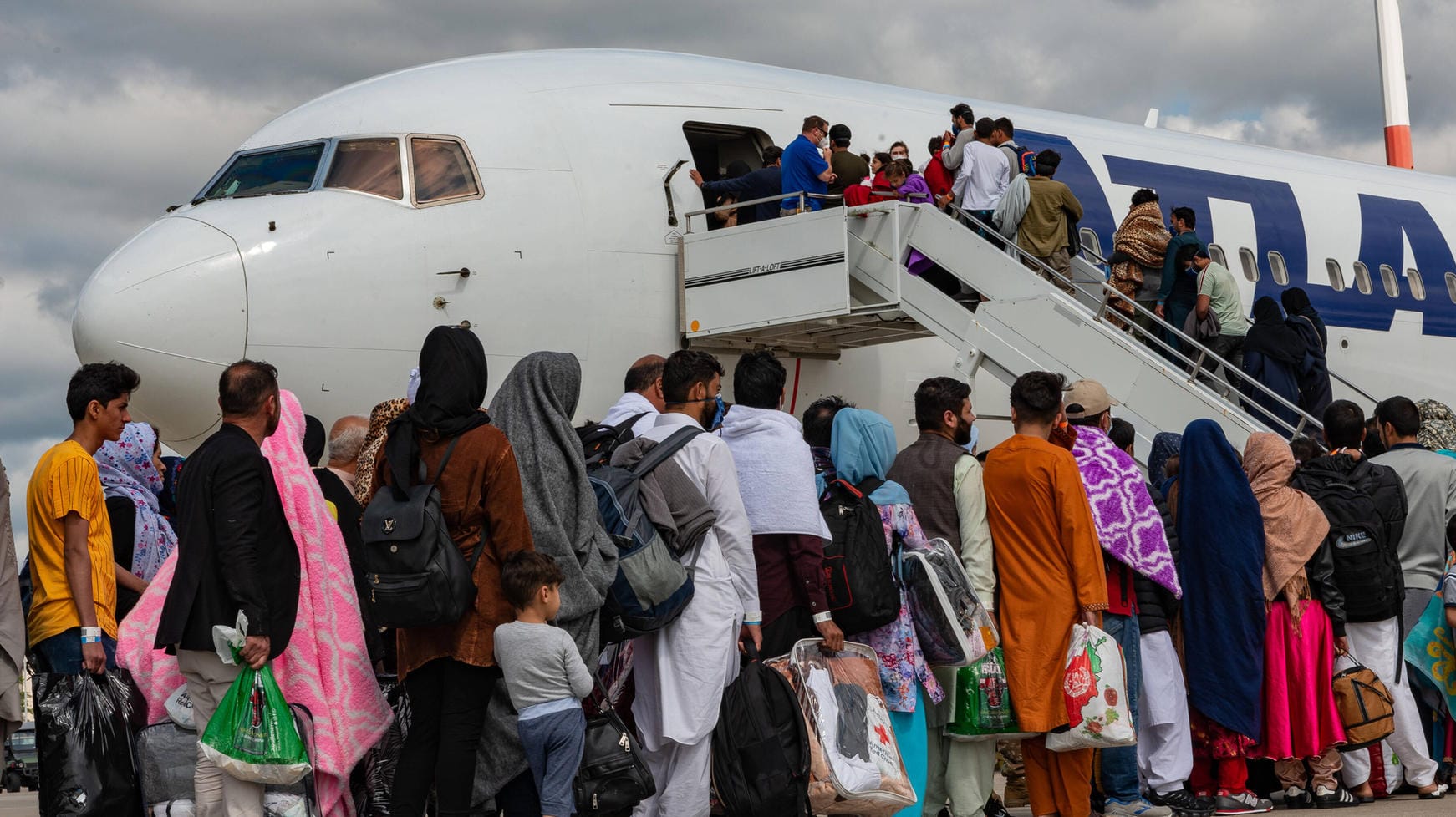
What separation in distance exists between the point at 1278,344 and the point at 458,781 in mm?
8026

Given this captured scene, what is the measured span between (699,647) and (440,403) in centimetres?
138

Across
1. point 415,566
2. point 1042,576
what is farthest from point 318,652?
point 1042,576

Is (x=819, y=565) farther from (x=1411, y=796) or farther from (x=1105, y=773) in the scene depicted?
(x=1411, y=796)

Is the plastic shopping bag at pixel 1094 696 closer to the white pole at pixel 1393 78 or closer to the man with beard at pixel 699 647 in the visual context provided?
the man with beard at pixel 699 647

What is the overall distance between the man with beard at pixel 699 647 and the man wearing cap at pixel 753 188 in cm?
493

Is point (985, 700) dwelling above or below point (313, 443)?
below

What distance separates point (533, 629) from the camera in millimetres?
5211

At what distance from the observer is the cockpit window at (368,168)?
990cm

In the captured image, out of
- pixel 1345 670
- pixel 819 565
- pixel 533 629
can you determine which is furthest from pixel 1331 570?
Result: pixel 533 629

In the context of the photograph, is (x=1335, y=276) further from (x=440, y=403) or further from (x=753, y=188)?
(x=440, y=403)

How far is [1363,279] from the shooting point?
15.4 metres

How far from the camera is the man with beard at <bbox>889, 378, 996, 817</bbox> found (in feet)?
22.0

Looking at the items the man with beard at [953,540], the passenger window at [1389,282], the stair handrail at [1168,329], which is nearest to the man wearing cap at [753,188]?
the stair handrail at [1168,329]

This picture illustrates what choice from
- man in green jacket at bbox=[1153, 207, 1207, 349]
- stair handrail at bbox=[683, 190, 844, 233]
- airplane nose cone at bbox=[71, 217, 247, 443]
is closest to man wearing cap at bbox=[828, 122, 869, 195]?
stair handrail at bbox=[683, 190, 844, 233]
